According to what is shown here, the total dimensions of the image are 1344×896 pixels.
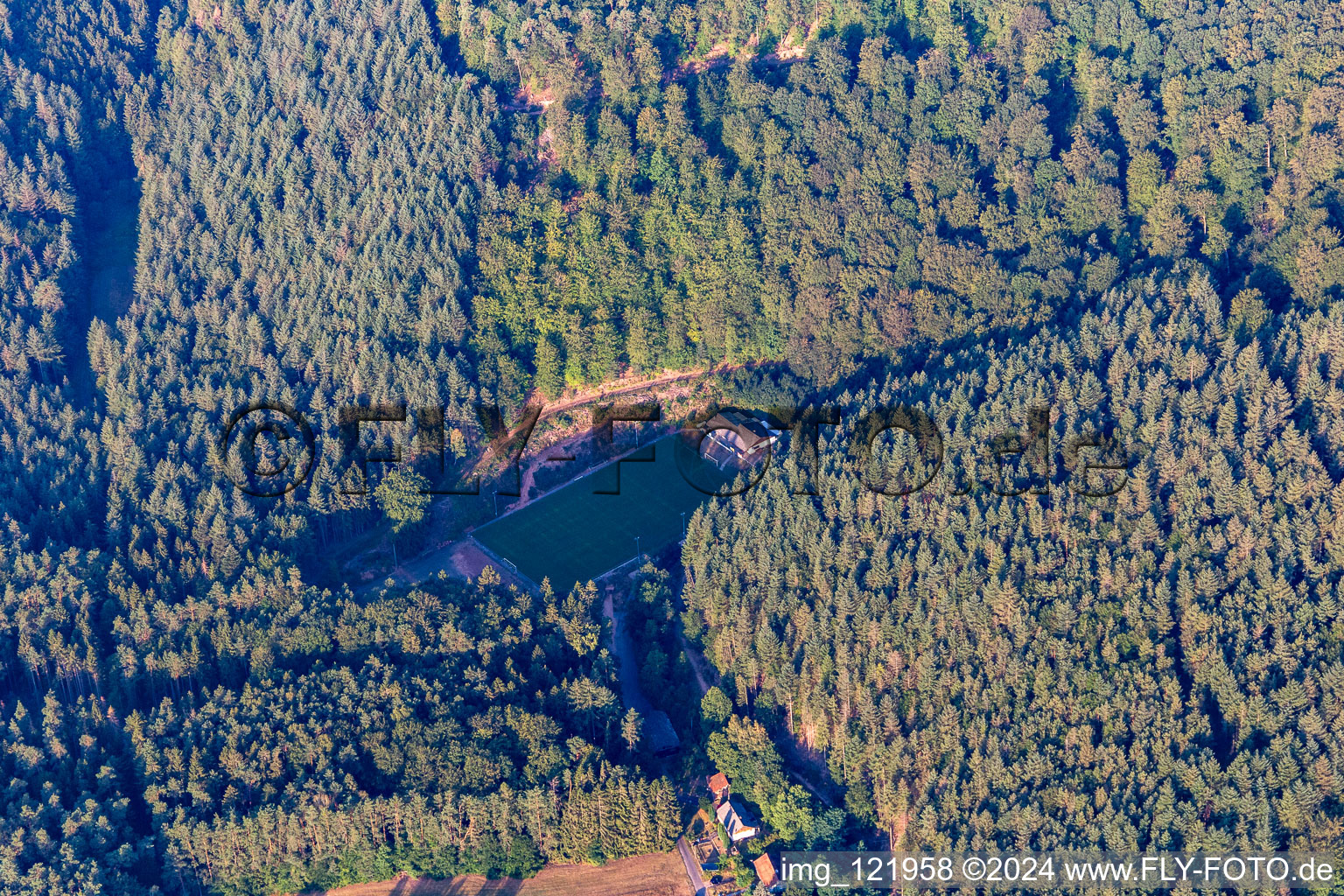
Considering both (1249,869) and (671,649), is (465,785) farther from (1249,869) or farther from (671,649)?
(1249,869)

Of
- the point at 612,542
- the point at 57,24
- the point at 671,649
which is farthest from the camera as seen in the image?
the point at 57,24

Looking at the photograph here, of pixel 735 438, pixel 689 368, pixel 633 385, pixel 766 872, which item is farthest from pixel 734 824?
pixel 689 368

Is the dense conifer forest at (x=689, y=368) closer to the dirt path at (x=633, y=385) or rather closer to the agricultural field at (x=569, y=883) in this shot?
the agricultural field at (x=569, y=883)

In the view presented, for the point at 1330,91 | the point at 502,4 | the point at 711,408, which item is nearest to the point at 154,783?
the point at 711,408

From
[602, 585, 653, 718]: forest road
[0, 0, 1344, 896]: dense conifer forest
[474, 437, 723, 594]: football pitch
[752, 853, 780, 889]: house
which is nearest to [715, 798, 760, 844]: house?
[0, 0, 1344, 896]: dense conifer forest

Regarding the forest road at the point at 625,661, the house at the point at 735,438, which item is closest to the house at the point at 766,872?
the forest road at the point at 625,661

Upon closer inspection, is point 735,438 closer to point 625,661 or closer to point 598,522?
point 598,522
